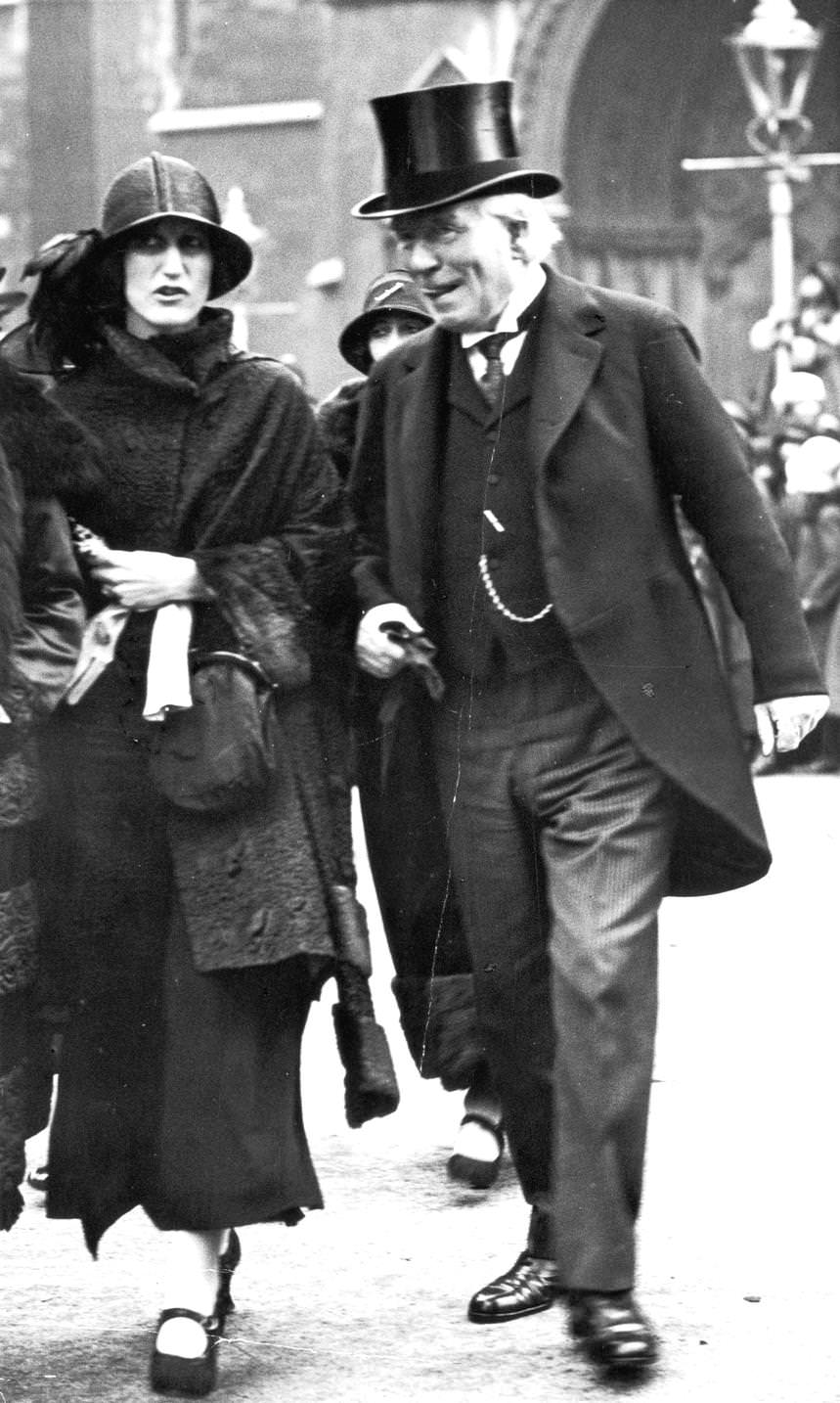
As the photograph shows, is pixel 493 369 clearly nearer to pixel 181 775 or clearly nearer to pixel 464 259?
pixel 464 259

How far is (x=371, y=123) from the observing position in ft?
75.3

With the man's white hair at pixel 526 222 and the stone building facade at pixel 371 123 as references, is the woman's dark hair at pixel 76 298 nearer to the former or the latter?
the man's white hair at pixel 526 222

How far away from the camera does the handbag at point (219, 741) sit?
15.3 feet

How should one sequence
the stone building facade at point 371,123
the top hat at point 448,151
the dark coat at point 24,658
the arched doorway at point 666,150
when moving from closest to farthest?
the dark coat at point 24,658, the top hat at point 448,151, the arched doorway at point 666,150, the stone building facade at point 371,123

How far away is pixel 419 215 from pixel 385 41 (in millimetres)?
18637

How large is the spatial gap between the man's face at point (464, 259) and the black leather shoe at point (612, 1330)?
5.38 ft

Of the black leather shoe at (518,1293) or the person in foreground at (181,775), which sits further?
the black leather shoe at (518,1293)

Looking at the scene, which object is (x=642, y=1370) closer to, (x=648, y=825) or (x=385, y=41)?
(x=648, y=825)

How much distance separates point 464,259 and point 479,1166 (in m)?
2.07

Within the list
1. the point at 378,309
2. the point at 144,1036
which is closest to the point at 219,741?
the point at 144,1036

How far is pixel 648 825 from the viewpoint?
15.6 ft

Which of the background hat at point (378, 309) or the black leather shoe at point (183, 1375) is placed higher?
the background hat at point (378, 309)

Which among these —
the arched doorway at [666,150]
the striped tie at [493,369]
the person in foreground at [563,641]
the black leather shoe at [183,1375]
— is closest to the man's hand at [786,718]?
the person in foreground at [563,641]

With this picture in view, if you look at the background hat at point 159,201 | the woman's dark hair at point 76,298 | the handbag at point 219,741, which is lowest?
the handbag at point 219,741
